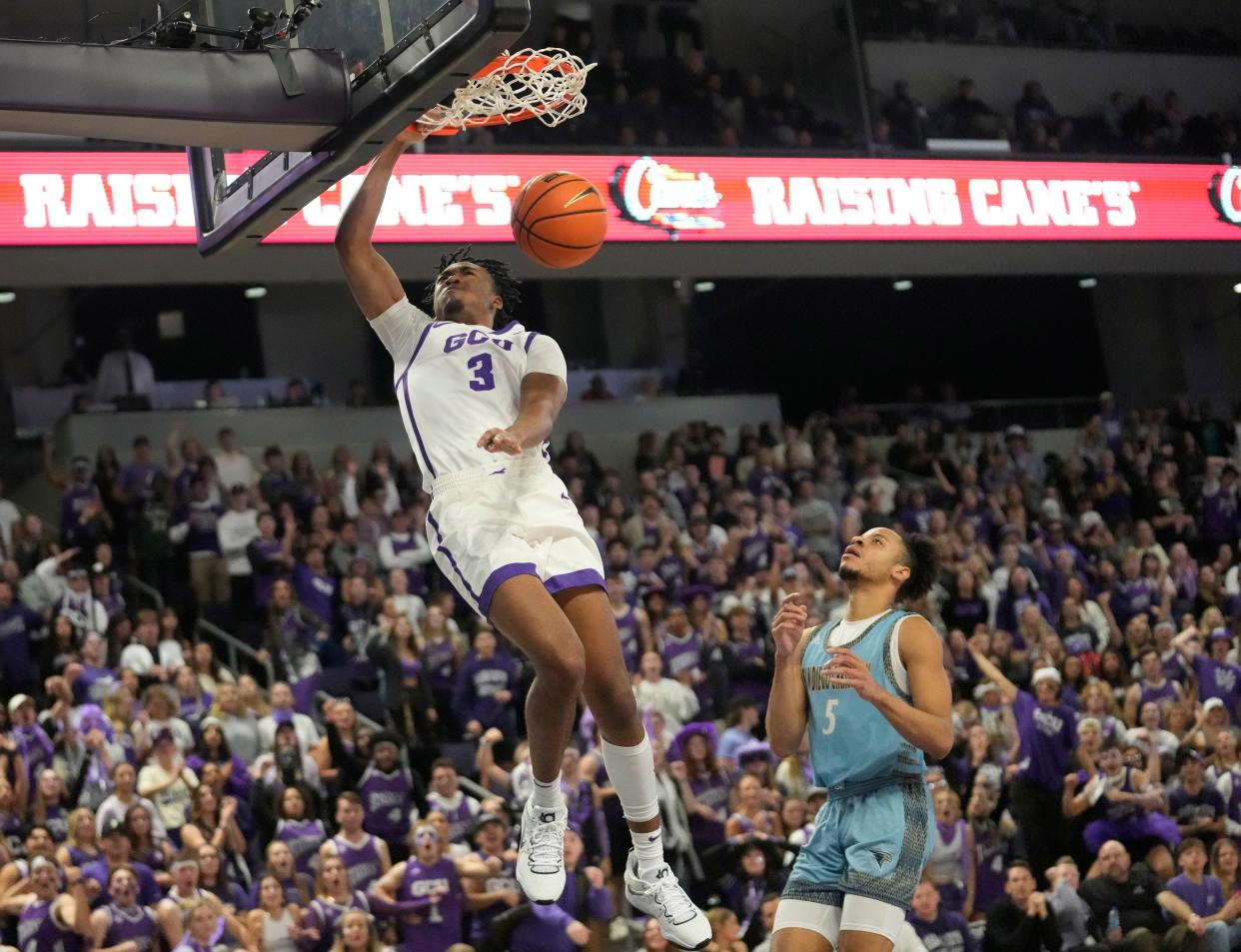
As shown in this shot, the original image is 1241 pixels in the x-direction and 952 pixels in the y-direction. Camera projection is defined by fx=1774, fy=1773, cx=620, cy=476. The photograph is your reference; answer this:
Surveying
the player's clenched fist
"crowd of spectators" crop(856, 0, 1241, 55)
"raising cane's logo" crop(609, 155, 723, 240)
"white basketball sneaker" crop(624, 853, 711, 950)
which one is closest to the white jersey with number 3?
the player's clenched fist

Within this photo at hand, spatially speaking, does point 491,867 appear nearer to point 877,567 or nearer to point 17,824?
point 17,824

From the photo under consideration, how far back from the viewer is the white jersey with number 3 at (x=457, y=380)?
5707 mm

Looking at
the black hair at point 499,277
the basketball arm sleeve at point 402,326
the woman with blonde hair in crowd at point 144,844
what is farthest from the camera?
the woman with blonde hair in crowd at point 144,844

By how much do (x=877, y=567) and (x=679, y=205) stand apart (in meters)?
12.3

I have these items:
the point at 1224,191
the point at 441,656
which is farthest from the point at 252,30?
the point at 1224,191

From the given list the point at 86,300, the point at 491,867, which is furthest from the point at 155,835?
the point at 86,300

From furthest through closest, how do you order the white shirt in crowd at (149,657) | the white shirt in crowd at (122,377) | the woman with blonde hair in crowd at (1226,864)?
the white shirt in crowd at (122,377) < the woman with blonde hair in crowd at (1226,864) < the white shirt in crowd at (149,657)

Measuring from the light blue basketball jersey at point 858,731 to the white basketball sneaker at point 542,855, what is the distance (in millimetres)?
891

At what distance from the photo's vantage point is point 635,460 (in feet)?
63.7

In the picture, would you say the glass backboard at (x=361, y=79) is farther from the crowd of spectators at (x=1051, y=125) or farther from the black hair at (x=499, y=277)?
the crowd of spectators at (x=1051, y=125)

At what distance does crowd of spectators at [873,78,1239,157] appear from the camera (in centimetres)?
2038

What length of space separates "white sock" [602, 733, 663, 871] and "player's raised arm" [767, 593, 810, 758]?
0.43 m

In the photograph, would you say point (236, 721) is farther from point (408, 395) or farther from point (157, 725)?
point (408, 395)

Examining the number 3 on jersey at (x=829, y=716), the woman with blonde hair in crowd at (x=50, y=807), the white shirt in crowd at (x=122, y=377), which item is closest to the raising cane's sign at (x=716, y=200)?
the white shirt in crowd at (x=122, y=377)
